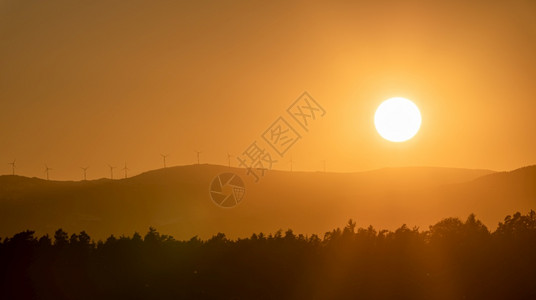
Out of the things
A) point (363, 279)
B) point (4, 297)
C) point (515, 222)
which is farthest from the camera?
point (515, 222)

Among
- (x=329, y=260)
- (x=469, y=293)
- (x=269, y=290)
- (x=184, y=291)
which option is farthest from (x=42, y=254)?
(x=469, y=293)

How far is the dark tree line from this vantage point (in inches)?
2672

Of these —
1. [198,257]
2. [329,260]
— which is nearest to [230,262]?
[198,257]

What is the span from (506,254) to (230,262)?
26494 mm

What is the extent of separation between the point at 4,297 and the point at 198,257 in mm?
18848

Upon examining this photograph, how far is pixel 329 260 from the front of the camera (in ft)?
243

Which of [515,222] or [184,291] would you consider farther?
[515,222]

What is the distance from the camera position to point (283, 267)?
72.6 meters

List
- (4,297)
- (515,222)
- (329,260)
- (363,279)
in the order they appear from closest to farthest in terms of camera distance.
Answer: (4,297) < (363,279) < (329,260) < (515,222)

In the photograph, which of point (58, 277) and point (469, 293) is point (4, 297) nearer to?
point (58, 277)

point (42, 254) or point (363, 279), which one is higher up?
point (42, 254)

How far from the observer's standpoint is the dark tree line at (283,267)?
67.9m

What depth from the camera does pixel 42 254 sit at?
7069cm

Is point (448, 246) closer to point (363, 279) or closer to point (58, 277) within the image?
point (363, 279)
